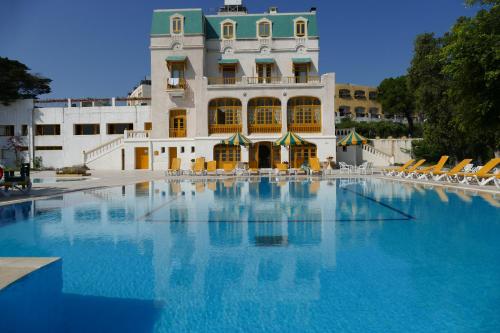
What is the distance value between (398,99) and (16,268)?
63.9m

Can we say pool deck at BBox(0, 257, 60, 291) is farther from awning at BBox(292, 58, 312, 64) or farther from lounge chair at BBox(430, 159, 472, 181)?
awning at BBox(292, 58, 312, 64)

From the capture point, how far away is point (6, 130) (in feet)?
Result: 132

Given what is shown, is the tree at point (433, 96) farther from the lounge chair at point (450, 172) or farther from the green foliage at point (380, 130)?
the green foliage at point (380, 130)

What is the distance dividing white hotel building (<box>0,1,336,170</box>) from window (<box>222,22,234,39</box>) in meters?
0.08

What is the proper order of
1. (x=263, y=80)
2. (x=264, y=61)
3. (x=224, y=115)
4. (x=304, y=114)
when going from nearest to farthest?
(x=304, y=114)
(x=224, y=115)
(x=263, y=80)
(x=264, y=61)

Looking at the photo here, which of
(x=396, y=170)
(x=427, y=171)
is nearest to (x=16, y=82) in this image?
(x=396, y=170)

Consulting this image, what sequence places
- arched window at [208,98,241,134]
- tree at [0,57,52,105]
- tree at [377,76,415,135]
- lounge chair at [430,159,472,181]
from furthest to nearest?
1. tree at [377,76,415,135]
2. tree at [0,57,52,105]
3. arched window at [208,98,241,134]
4. lounge chair at [430,159,472,181]

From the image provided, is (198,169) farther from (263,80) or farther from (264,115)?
(263,80)

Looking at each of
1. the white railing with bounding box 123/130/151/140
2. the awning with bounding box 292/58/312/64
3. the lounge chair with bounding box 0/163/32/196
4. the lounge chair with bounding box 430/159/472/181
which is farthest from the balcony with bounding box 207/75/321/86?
the lounge chair with bounding box 0/163/32/196

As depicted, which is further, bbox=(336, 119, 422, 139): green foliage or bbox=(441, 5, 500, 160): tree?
bbox=(336, 119, 422, 139): green foliage

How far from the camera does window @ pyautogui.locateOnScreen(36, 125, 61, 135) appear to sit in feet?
131

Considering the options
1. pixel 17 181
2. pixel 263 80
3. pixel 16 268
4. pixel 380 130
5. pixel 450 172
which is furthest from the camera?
pixel 380 130

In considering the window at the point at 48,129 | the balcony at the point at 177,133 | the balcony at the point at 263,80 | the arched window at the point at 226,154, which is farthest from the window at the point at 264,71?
the window at the point at 48,129

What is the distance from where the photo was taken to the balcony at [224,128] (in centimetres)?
3316
